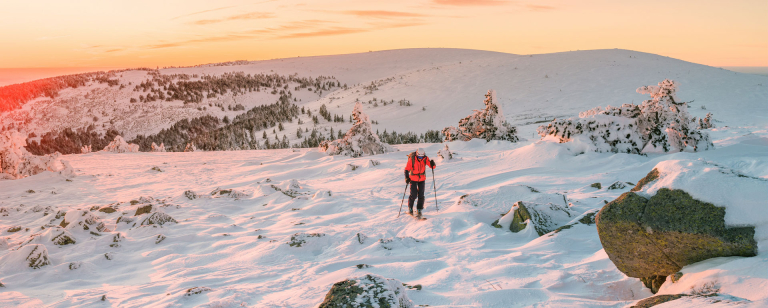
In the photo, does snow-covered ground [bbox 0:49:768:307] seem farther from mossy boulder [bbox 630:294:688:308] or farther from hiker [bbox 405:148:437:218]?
hiker [bbox 405:148:437:218]

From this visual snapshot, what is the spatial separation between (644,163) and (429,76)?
25192mm

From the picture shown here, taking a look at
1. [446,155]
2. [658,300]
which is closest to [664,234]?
[658,300]

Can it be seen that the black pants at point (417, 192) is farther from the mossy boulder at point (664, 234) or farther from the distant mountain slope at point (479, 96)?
the distant mountain slope at point (479, 96)

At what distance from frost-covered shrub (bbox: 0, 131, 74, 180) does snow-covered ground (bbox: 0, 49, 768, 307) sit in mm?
603

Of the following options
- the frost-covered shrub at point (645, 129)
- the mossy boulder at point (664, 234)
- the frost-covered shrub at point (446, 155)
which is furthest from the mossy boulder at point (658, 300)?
the frost-covered shrub at point (446, 155)

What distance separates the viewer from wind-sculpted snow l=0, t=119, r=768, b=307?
3.48m

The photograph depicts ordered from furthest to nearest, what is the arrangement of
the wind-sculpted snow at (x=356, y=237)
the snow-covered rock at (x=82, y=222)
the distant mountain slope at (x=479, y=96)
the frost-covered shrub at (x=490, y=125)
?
the distant mountain slope at (x=479, y=96)
the frost-covered shrub at (x=490, y=125)
the snow-covered rock at (x=82, y=222)
the wind-sculpted snow at (x=356, y=237)

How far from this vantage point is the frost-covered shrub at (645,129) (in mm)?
9297

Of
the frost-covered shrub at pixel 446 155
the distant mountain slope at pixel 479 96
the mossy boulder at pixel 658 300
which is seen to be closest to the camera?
the mossy boulder at pixel 658 300

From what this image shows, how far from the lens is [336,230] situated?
20.6ft

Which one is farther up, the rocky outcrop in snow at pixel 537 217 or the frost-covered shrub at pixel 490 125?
the frost-covered shrub at pixel 490 125

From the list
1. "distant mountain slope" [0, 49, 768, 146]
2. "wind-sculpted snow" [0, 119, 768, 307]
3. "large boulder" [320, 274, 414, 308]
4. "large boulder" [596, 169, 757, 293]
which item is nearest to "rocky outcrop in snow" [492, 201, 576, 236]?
"wind-sculpted snow" [0, 119, 768, 307]

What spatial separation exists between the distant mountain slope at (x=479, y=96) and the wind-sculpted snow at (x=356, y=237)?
853cm

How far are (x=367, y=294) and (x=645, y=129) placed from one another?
362 inches
